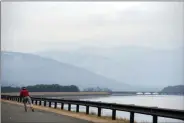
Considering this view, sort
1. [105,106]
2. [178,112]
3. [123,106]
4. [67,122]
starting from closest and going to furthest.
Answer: [178,112]
[67,122]
[123,106]
[105,106]

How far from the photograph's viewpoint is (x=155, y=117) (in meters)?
14.7

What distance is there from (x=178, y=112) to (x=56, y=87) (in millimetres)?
159442

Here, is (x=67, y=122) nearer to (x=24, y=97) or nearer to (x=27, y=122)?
(x=27, y=122)

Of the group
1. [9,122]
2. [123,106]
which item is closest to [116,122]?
[123,106]

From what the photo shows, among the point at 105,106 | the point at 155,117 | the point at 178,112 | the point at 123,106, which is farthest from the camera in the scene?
the point at 105,106

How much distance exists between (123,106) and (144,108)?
1910 millimetres

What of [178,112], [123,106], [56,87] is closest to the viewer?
[178,112]

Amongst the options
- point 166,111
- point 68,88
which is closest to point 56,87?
point 68,88

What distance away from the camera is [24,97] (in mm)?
24172

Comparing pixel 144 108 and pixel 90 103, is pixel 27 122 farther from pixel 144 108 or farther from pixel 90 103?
pixel 90 103

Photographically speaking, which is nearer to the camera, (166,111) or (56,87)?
(166,111)

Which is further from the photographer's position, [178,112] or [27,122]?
[27,122]

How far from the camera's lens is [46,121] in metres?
16.4

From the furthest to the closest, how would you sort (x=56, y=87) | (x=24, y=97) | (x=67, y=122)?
(x=56, y=87), (x=24, y=97), (x=67, y=122)
